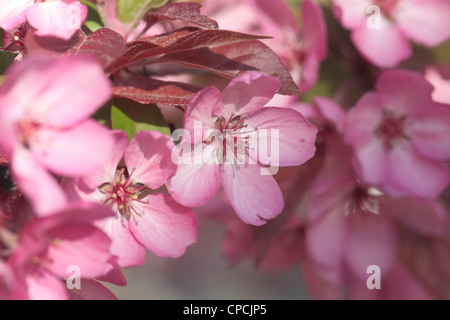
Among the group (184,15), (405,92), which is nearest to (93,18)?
(184,15)

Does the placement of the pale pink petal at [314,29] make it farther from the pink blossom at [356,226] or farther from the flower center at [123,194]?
the flower center at [123,194]

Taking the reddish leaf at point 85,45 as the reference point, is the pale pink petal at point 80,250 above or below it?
below

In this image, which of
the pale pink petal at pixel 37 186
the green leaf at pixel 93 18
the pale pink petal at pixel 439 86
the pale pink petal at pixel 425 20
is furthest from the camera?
the pale pink petal at pixel 439 86

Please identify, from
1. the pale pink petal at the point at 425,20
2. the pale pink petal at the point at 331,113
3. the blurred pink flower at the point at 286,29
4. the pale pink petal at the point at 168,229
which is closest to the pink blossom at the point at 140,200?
the pale pink petal at the point at 168,229

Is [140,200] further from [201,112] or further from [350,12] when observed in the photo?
[350,12]

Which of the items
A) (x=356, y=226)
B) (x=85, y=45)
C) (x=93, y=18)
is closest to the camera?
(x=85, y=45)

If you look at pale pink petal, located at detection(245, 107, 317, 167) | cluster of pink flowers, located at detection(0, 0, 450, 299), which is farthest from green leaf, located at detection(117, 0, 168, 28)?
pale pink petal, located at detection(245, 107, 317, 167)

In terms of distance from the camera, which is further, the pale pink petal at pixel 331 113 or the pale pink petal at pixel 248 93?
the pale pink petal at pixel 331 113

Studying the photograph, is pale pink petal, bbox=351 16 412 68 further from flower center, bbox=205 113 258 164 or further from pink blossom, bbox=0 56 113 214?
pink blossom, bbox=0 56 113 214
